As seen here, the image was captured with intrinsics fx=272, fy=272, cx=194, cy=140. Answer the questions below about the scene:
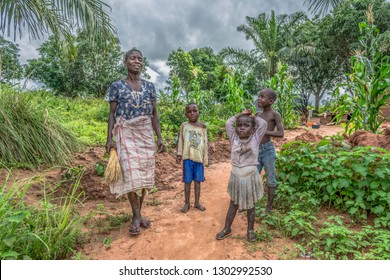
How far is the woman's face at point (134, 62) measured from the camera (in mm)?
2596

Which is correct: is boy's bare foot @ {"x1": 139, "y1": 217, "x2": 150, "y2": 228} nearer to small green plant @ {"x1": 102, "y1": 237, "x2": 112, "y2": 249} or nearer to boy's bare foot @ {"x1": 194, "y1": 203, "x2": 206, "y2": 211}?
small green plant @ {"x1": 102, "y1": 237, "x2": 112, "y2": 249}

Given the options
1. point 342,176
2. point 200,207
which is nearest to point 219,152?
point 200,207

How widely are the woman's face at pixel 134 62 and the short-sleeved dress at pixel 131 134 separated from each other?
0.14 m

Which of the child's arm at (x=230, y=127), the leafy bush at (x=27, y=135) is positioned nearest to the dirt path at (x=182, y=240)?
the child's arm at (x=230, y=127)

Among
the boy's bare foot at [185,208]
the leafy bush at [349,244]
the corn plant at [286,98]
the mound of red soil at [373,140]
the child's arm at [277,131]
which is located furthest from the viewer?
the corn plant at [286,98]

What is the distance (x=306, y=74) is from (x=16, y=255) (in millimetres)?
19986

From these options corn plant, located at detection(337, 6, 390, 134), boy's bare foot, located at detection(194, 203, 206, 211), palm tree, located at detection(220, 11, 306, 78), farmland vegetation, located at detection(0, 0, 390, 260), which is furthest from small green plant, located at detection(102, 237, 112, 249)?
palm tree, located at detection(220, 11, 306, 78)

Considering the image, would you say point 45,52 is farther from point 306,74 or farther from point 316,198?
point 316,198

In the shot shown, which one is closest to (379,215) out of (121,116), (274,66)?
(121,116)

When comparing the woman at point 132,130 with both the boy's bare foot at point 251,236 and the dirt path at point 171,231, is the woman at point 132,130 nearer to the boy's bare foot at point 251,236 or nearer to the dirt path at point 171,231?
the dirt path at point 171,231

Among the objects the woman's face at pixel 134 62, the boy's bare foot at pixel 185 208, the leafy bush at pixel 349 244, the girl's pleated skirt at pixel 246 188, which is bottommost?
the leafy bush at pixel 349 244

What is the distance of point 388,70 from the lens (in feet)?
12.6

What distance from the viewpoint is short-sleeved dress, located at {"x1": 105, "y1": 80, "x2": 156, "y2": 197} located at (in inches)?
101

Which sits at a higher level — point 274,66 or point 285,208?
point 274,66
